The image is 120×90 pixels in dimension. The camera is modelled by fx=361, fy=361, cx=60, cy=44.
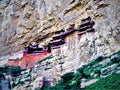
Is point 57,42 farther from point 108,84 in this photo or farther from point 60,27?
point 108,84

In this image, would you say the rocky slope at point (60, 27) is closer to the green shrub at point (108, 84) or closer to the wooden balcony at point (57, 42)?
the wooden balcony at point (57, 42)

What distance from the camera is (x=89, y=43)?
26.7 metres

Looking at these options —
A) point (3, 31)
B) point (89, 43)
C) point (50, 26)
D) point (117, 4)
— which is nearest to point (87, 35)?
point (89, 43)

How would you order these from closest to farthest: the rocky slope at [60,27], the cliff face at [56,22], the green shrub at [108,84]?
Result: the green shrub at [108,84], the cliff face at [56,22], the rocky slope at [60,27]

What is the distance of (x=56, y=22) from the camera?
3253 cm

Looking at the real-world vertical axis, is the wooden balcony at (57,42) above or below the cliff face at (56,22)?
below

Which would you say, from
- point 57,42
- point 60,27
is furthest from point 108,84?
point 60,27

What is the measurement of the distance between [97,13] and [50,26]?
662 centimetres

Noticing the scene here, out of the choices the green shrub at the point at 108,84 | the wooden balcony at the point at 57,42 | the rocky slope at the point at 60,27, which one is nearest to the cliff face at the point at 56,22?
the rocky slope at the point at 60,27

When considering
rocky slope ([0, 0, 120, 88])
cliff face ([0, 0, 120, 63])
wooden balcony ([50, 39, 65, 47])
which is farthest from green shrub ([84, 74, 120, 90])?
wooden balcony ([50, 39, 65, 47])

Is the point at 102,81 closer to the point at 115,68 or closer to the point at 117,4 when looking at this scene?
the point at 115,68

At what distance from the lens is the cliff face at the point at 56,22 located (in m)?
26.0

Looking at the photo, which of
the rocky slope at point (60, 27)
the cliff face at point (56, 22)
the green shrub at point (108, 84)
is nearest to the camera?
the green shrub at point (108, 84)

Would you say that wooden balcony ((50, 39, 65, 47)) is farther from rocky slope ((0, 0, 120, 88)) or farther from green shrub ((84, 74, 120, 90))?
green shrub ((84, 74, 120, 90))
